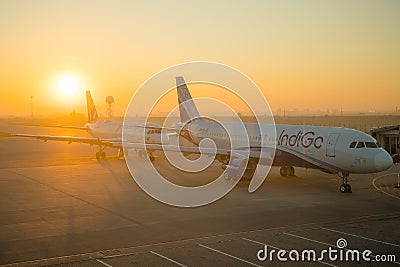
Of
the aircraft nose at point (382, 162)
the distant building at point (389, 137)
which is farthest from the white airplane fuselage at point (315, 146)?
the distant building at point (389, 137)

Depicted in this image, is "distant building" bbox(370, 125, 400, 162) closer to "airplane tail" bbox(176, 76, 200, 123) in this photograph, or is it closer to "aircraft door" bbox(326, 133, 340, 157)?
"aircraft door" bbox(326, 133, 340, 157)

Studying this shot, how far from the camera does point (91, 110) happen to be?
55.2 m

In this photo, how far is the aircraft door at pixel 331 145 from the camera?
26297 mm

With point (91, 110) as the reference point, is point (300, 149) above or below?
below

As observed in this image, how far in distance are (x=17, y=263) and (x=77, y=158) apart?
33.0 metres

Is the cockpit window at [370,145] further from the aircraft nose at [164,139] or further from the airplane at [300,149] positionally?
the aircraft nose at [164,139]

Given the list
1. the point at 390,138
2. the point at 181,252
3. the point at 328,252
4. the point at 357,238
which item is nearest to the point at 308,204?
the point at 357,238

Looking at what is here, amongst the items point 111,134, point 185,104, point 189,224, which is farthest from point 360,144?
point 111,134

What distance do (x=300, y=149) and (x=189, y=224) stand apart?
12158mm

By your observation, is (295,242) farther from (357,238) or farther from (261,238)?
(357,238)

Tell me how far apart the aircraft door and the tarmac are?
212 centimetres

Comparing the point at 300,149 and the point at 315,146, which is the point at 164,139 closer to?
the point at 300,149

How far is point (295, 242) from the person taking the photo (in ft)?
51.1

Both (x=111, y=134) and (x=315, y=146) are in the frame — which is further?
(x=111, y=134)
